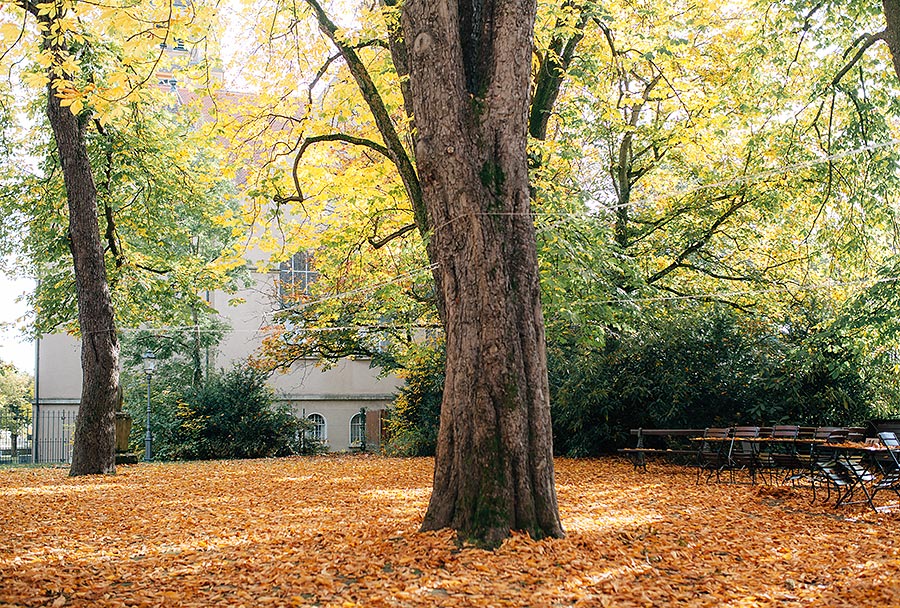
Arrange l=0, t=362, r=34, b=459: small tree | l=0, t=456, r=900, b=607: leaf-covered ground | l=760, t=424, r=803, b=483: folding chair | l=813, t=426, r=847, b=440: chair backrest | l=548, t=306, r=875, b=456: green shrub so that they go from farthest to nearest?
l=0, t=362, r=34, b=459: small tree
l=548, t=306, r=875, b=456: green shrub
l=760, t=424, r=803, b=483: folding chair
l=813, t=426, r=847, b=440: chair backrest
l=0, t=456, r=900, b=607: leaf-covered ground

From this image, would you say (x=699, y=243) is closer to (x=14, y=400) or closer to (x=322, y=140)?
(x=322, y=140)

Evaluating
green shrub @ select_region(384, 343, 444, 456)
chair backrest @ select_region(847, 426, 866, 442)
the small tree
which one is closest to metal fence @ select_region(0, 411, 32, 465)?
the small tree

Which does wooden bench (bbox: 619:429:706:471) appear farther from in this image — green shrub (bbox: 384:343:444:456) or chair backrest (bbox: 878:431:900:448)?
green shrub (bbox: 384:343:444:456)

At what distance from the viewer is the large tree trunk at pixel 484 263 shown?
7.27m

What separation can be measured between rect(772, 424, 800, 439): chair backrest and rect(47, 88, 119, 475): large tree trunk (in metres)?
11.2

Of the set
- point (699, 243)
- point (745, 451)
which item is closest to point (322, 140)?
point (745, 451)

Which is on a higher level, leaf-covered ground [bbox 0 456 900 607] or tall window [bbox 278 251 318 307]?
tall window [bbox 278 251 318 307]

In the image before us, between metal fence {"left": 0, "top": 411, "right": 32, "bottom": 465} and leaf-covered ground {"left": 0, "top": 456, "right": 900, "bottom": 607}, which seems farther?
metal fence {"left": 0, "top": 411, "right": 32, "bottom": 465}

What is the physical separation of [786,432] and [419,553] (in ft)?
25.9

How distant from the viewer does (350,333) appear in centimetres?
2417

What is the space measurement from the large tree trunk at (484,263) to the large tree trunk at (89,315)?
934 centimetres

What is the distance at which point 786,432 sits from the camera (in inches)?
499

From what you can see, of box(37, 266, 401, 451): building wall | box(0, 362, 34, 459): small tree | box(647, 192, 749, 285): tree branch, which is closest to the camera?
box(647, 192, 749, 285): tree branch

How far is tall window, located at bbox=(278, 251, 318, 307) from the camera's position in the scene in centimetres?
2561
